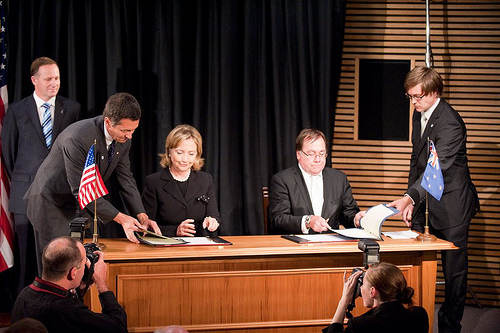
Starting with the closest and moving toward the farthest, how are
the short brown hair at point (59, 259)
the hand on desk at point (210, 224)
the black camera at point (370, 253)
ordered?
the short brown hair at point (59, 259) → the black camera at point (370, 253) → the hand on desk at point (210, 224)

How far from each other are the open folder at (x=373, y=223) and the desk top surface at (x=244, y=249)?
10 cm

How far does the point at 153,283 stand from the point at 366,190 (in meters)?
2.87

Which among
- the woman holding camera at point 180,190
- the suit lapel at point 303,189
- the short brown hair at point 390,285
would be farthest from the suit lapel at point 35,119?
the short brown hair at point 390,285

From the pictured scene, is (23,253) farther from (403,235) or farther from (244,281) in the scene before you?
(403,235)

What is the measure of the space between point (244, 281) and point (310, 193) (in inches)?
46.2

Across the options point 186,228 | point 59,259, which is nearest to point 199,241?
point 186,228

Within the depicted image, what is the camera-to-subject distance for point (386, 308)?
10.1ft

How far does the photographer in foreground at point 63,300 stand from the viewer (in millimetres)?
2848

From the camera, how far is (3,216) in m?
5.51

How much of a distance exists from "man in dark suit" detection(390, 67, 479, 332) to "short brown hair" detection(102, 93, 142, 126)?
2.08 metres

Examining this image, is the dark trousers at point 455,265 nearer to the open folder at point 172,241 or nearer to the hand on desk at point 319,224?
the hand on desk at point 319,224

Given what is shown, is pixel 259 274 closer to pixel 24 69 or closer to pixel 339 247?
pixel 339 247

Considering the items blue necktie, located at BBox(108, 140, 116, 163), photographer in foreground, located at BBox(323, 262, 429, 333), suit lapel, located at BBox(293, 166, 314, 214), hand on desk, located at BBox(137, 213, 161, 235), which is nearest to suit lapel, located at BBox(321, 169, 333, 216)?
suit lapel, located at BBox(293, 166, 314, 214)

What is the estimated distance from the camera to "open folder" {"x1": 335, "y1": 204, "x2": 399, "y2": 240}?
4223 millimetres
